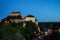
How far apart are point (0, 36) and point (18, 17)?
39.1ft

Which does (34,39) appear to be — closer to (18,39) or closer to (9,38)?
(18,39)

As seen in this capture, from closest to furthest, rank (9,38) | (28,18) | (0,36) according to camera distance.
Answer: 1. (0,36)
2. (9,38)
3. (28,18)

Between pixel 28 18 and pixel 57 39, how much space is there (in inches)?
433

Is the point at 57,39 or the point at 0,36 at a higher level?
the point at 0,36

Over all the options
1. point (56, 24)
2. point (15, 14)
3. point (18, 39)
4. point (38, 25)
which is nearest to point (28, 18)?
point (15, 14)

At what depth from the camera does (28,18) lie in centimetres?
2375

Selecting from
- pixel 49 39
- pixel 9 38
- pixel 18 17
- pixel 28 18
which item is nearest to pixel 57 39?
pixel 49 39

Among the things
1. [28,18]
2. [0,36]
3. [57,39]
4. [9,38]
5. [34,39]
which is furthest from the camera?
[28,18]

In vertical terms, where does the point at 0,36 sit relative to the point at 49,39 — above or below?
above

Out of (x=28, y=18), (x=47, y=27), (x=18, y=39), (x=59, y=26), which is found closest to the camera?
(x=18, y=39)

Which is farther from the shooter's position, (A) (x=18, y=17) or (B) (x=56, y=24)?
(A) (x=18, y=17)

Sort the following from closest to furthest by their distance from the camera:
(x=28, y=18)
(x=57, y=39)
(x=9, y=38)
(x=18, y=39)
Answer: (x=9, y=38)
(x=18, y=39)
(x=57, y=39)
(x=28, y=18)

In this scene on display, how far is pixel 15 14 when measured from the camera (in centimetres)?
2272

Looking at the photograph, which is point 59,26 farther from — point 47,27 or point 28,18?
point 28,18
